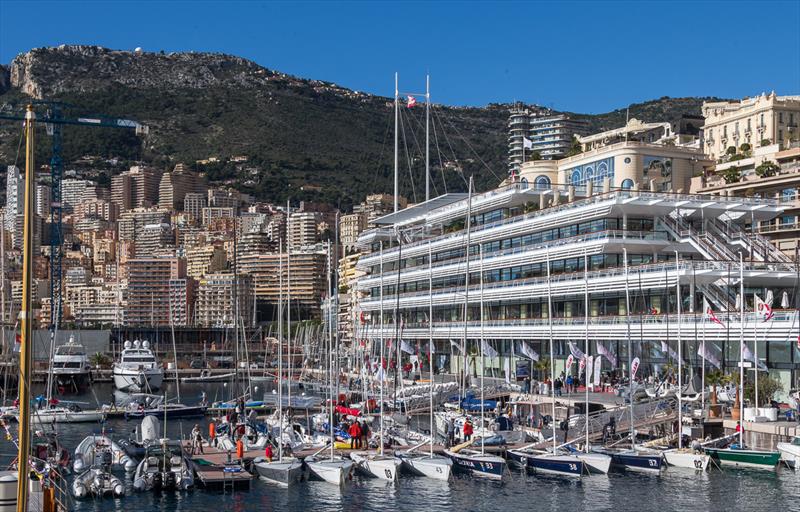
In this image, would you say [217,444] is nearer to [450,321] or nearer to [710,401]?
[710,401]

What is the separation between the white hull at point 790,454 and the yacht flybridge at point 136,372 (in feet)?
253

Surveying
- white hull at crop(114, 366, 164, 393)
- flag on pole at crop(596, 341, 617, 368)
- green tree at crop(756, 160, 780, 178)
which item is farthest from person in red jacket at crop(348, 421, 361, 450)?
white hull at crop(114, 366, 164, 393)

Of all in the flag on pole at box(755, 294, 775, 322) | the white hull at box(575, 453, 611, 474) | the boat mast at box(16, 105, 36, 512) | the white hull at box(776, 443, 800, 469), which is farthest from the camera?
the flag on pole at box(755, 294, 775, 322)

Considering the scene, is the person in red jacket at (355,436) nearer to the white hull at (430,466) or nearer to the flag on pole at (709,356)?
the white hull at (430,466)

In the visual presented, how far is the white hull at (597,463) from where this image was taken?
45.6 m

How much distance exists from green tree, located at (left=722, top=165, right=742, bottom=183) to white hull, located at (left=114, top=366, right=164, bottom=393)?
59.7 metres

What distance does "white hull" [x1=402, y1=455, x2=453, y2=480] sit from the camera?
147 ft

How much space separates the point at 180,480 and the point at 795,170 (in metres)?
65.2

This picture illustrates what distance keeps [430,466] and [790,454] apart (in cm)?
1525

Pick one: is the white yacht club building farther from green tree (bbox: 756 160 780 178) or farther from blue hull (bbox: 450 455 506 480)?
green tree (bbox: 756 160 780 178)

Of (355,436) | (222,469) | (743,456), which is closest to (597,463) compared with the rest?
(743,456)

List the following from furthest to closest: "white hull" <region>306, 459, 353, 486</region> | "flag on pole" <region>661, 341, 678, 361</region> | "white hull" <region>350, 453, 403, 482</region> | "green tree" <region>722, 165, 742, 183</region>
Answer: "green tree" <region>722, 165, 742, 183</region>, "flag on pole" <region>661, 341, 678, 361</region>, "white hull" <region>350, 453, 403, 482</region>, "white hull" <region>306, 459, 353, 486</region>

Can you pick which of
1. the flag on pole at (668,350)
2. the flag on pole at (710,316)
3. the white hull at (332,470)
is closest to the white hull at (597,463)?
the white hull at (332,470)

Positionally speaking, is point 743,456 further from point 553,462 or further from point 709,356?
point 709,356
